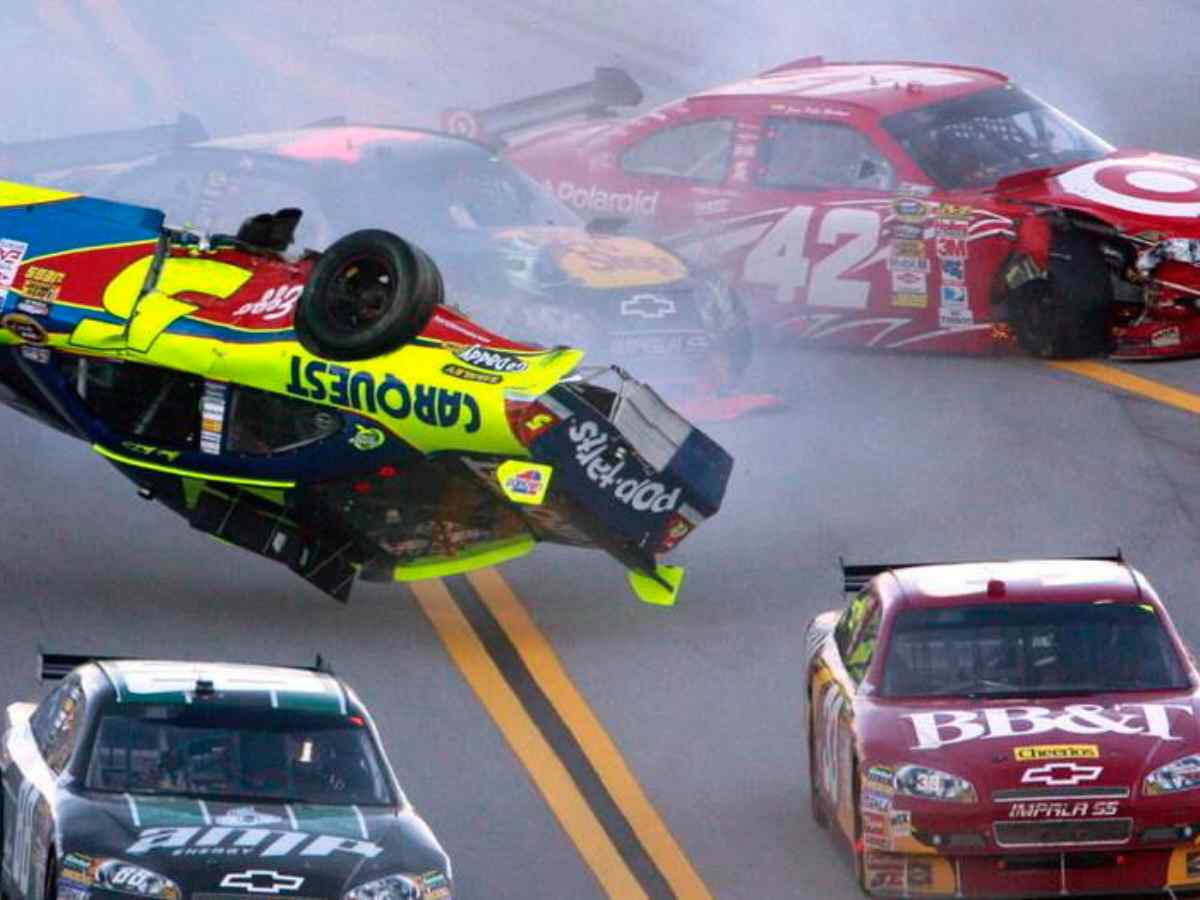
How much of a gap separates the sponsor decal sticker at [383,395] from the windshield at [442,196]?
425 centimetres

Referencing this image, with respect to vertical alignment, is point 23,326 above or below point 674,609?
above

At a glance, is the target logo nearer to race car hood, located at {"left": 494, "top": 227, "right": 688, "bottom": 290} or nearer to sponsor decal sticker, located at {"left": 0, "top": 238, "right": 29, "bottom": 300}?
race car hood, located at {"left": 494, "top": 227, "right": 688, "bottom": 290}

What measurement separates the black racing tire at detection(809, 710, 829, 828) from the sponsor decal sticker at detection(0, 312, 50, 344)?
441cm

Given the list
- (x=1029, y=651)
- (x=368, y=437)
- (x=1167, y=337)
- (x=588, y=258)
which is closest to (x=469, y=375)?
(x=368, y=437)

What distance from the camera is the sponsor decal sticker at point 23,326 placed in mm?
15859

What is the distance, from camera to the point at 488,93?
31766 millimetres

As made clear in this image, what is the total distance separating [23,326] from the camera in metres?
15.9

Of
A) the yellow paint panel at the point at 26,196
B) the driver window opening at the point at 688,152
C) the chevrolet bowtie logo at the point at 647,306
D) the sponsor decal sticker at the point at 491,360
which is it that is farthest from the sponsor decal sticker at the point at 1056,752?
the driver window opening at the point at 688,152

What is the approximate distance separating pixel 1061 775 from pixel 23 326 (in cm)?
604

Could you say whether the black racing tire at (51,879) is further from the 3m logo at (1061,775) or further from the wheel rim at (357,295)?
the wheel rim at (357,295)

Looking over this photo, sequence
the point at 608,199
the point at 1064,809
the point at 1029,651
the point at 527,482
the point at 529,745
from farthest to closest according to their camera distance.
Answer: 1. the point at 608,199
2. the point at 527,482
3. the point at 529,745
4. the point at 1029,651
5. the point at 1064,809

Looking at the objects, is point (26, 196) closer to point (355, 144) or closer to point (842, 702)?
point (355, 144)

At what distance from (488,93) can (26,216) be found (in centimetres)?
1585

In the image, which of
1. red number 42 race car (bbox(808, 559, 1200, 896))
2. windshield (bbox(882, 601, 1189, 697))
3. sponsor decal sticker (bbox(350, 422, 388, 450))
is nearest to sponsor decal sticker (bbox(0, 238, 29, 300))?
sponsor decal sticker (bbox(350, 422, 388, 450))
